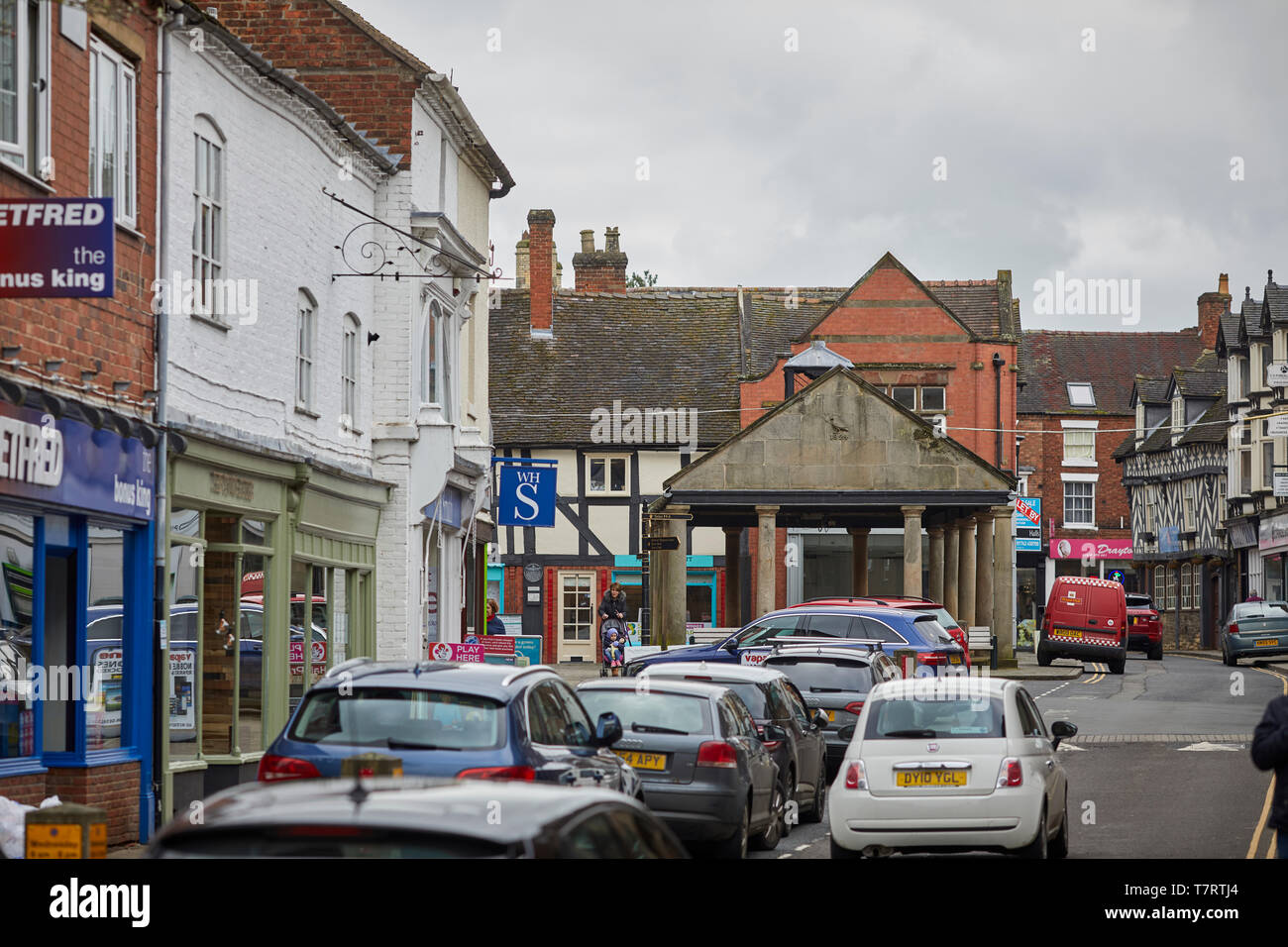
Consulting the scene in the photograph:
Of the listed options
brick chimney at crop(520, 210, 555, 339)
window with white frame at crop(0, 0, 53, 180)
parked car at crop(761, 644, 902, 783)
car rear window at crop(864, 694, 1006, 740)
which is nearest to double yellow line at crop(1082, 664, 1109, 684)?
brick chimney at crop(520, 210, 555, 339)

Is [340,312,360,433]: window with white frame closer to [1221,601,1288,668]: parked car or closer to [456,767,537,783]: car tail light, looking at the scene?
[456,767,537,783]: car tail light

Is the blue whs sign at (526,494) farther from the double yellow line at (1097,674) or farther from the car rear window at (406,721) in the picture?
the double yellow line at (1097,674)

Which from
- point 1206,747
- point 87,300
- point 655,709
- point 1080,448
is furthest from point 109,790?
point 1080,448

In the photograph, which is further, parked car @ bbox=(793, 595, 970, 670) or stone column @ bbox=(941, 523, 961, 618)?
stone column @ bbox=(941, 523, 961, 618)

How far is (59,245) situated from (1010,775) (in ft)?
24.6

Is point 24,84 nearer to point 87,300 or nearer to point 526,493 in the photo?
point 87,300

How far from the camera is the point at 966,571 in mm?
42844

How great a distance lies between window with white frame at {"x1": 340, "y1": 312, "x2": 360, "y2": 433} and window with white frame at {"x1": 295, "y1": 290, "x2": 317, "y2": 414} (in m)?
1.06

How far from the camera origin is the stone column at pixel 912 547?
40031 mm

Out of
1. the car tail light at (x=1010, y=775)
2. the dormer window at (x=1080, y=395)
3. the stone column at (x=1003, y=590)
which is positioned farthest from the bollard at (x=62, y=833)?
the dormer window at (x=1080, y=395)

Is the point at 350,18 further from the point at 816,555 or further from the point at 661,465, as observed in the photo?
the point at 816,555

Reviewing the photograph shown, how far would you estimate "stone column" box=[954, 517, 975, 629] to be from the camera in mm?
41969
